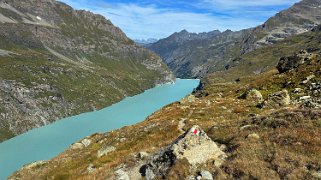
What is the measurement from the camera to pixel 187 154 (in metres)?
21.8

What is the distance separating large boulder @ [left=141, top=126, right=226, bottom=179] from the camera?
2170cm

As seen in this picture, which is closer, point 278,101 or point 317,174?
point 317,174

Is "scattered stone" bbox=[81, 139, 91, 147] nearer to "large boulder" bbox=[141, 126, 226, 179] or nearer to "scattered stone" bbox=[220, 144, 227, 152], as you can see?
"large boulder" bbox=[141, 126, 226, 179]

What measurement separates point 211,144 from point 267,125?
3947mm

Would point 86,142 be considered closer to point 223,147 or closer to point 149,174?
point 149,174

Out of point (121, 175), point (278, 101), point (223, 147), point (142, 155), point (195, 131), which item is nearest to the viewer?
point (195, 131)

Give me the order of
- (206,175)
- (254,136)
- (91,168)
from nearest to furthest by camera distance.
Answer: (206,175) < (254,136) < (91,168)

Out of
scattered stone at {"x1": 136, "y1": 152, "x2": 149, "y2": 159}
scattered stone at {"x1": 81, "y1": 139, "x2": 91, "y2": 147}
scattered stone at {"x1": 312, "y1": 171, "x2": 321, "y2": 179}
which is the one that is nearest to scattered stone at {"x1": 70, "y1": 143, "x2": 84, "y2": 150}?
scattered stone at {"x1": 81, "y1": 139, "x2": 91, "y2": 147}

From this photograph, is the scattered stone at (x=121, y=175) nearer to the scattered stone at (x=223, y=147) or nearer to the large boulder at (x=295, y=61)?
the scattered stone at (x=223, y=147)

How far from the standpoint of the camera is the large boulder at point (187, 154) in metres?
21.7

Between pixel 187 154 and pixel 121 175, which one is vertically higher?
pixel 187 154

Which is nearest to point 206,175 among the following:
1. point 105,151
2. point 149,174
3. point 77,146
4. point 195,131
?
point 195,131

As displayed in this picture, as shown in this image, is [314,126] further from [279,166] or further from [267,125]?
[279,166]

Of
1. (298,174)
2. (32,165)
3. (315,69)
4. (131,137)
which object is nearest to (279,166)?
(298,174)
